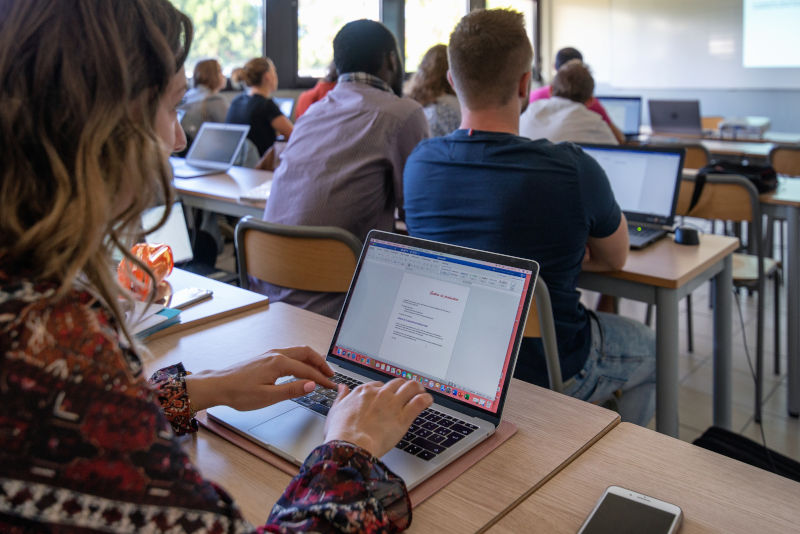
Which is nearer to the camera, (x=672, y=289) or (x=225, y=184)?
(x=672, y=289)

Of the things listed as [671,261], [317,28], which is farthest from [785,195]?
[317,28]

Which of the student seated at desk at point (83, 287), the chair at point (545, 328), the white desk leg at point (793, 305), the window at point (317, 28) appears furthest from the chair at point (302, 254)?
the window at point (317, 28)

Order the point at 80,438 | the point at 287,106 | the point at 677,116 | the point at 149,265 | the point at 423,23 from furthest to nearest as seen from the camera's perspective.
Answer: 1. the point at 423,23
2. the point at 287,106
3. the point at 677,116
4. the point at 149,265
5. the point at 80,438

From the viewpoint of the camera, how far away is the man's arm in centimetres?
172

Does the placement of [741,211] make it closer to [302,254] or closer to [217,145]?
[302,254]

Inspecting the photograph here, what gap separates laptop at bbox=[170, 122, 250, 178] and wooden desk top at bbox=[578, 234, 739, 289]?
228 centimetres

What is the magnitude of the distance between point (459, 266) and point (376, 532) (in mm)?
430

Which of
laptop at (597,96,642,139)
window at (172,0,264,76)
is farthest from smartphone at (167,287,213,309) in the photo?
laptop at (597,96,642,139)

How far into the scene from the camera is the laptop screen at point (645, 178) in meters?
2.17

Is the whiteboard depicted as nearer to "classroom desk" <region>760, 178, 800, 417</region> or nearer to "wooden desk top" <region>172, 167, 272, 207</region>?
"classroom desk" <region>760, 178, 800, 417</region>

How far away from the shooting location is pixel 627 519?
2.38 ft

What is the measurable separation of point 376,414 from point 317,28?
6.03 meters

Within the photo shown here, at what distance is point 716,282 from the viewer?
82.5 inches

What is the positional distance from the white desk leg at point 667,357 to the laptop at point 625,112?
4.05 metres
